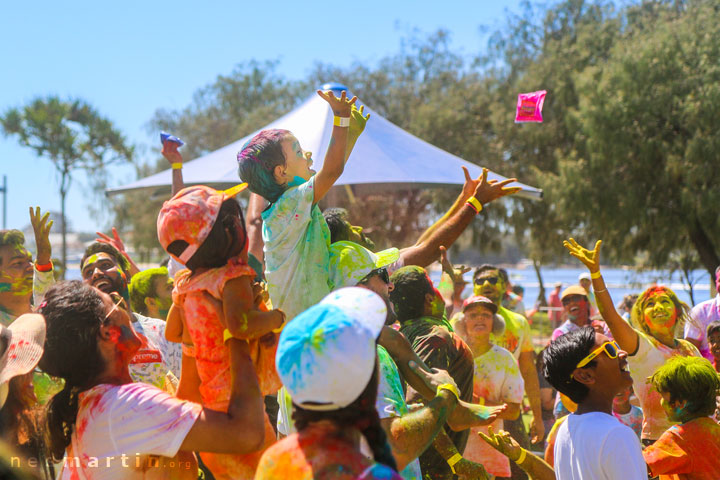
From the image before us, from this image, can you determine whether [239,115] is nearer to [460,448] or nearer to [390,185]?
[390,185]

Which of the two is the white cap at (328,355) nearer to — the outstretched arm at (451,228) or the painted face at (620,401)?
the outstretched arm at (451,228)

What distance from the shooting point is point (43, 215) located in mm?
3629

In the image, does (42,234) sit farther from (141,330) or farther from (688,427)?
(688,427)

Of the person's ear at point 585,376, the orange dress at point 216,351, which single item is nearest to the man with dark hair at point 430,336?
the person's ear at point 585,376

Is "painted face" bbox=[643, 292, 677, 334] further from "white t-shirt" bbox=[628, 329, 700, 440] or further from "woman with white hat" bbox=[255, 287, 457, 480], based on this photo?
"woman with white hat" bbox=[255, 287, 457, 480]

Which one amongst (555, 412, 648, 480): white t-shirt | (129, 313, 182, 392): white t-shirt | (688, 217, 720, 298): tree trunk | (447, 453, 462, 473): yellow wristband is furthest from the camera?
(688, 217, 720, 298): tree trunk

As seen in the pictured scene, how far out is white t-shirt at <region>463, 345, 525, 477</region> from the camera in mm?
4469

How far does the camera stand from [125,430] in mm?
1934

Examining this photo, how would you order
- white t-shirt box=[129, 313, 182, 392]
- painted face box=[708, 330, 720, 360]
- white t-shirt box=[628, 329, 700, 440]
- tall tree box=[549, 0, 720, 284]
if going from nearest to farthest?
white t-shirt box=[129, 313, 182, 392] < white t-shirt box=[628, 329, 700, 440] < painted face box=[708, 330, 720, 360] < tall tree box=[549, 0, 720, 284]

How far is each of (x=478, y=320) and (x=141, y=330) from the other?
237 centimetres

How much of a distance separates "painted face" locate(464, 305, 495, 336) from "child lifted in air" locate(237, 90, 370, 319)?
2.28 meters

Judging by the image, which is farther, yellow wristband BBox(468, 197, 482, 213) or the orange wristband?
the orange wristband

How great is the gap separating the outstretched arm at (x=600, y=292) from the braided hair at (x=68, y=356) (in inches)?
95.2

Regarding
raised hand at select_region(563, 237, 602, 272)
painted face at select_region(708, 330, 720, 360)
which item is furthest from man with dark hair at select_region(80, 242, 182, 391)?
painted face at select_region(708, 330, 720, 360)
